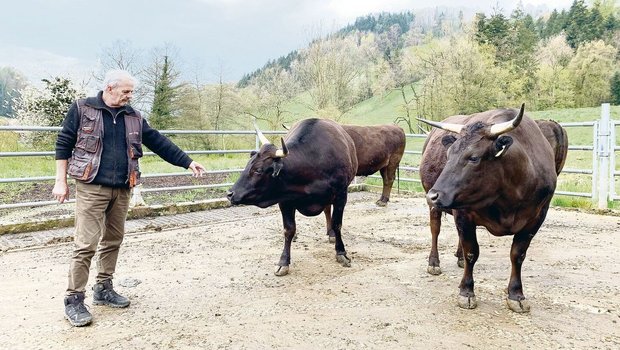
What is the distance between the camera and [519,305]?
3512 millimetres

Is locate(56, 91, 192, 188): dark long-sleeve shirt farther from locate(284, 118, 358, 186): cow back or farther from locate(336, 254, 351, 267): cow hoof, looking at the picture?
locate(336, 254, 351, 267): cow hoof

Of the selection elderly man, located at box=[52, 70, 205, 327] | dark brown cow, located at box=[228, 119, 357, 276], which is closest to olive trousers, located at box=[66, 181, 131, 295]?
elderly man, located at box=[52, 70, 205, 327]

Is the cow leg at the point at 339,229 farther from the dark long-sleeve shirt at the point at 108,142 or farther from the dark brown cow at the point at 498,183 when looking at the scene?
the dark long-sleeve shirt at the point at 108,142

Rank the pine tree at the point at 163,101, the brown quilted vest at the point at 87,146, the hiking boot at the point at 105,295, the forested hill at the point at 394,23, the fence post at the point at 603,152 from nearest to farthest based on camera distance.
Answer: the brown quilted vest at the point at 87,146, the hiking boot at the point at 105,295, the fence post at the point at 603,152, the pine tree at the point at 163,101, the forested hill at the point at 394,23

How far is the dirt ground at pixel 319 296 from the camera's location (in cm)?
308

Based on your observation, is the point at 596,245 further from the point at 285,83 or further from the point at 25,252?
the point at 285,83

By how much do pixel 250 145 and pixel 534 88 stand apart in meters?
30.7

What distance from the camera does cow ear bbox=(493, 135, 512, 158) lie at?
315 centimetres

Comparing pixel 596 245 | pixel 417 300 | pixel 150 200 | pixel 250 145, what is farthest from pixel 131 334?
pixel 250 145

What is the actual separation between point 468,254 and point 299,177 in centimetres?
180

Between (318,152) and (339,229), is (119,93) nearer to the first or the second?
(318,152)

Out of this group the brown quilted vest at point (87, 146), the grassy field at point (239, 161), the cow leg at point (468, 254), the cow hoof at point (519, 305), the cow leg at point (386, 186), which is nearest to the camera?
the brown quilted vest at point (87, 146)

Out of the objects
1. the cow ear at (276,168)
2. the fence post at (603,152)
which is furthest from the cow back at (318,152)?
the fence post at (603,152)

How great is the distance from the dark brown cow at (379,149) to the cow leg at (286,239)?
9.79 ft
